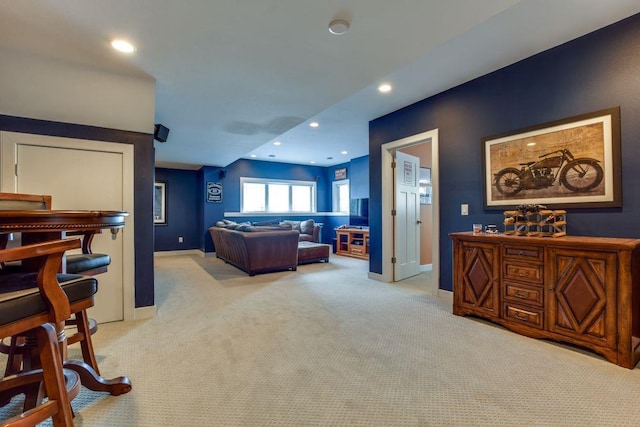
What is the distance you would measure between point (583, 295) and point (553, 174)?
3.59ft

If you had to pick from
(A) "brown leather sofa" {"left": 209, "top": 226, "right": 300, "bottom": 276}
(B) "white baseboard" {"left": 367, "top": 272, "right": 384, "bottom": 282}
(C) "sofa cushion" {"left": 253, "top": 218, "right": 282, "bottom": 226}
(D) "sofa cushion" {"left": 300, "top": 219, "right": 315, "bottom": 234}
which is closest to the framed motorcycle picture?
(B) "white baseboard" {"left": 367, "top": 272, "right": 384, "bottom": 282}

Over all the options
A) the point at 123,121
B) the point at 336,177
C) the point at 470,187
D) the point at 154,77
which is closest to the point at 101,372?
the point at 123,121

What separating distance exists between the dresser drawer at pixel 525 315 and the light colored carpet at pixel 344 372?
135 millimetres

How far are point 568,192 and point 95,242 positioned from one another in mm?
4213

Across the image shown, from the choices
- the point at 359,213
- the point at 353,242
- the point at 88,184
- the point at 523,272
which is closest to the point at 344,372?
the point at 523,272

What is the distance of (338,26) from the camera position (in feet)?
6.56

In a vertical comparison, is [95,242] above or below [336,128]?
below

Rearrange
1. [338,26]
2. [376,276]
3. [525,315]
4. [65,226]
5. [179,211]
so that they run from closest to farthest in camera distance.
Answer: [65,226] → [338,26] → [525,315] → [376,276] → [179,211]

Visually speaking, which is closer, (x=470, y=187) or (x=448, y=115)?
(x=470, y=187)

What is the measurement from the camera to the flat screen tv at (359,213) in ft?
23.6

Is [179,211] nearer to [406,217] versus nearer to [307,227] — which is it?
[307,227]

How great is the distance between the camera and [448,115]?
3.48m

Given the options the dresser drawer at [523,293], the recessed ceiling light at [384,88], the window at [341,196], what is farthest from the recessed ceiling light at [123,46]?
the window at [341,196]

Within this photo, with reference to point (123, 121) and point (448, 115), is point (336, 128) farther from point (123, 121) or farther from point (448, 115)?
point (123, 121)
